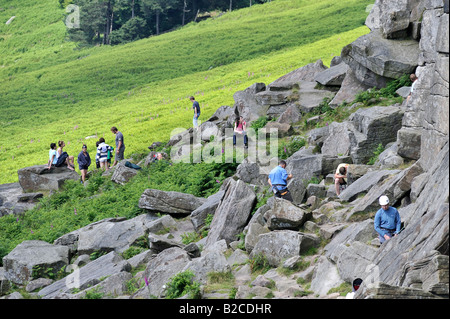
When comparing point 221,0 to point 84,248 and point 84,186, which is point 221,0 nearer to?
point 84,186

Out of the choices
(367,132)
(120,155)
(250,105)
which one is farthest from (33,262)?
(250,105)

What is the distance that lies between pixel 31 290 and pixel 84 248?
2.87 metres

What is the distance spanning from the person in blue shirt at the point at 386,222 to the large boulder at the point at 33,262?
13.1 m

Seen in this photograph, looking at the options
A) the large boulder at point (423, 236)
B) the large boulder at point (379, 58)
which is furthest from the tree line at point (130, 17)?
the large boulder at point (423, 236)

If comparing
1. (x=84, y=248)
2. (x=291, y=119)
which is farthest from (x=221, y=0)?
(x=84, y=248)

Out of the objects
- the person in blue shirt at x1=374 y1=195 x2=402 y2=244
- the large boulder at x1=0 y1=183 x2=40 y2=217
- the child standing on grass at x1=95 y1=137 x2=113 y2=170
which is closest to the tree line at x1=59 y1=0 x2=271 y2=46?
the large boulder at x1=0 y1=183 x2=40 y2=217

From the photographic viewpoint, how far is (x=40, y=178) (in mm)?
39594

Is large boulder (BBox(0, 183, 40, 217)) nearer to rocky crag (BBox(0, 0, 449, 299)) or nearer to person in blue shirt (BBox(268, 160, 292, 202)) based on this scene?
rocky crag (BBox(0, 0, 449, 299))

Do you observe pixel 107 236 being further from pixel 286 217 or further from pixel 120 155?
pixel 120 155

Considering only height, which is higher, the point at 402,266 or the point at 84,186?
the point at 402,266

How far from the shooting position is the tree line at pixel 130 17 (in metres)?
113

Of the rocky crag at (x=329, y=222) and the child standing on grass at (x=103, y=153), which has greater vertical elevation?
the rocky crag at (x=329, y=222)

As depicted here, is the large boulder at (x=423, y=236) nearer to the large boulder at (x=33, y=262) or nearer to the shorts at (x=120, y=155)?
the large boulder at (x=33, y=262)

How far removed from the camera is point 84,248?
2564 centimetres
